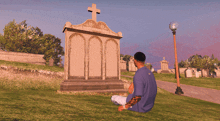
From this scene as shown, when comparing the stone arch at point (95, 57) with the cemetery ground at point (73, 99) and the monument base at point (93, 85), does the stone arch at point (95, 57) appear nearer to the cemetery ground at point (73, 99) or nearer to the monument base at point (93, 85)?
the monument base at point (93, 85)

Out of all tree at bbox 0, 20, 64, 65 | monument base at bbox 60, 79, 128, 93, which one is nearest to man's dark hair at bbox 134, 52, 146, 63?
monument base at bbox 60, 79, 128, 93

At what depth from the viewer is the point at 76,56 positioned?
8.06 m

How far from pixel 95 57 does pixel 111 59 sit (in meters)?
1.19

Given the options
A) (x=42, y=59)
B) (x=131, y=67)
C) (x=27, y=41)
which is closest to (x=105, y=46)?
(x=131, y=67)

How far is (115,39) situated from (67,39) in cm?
334

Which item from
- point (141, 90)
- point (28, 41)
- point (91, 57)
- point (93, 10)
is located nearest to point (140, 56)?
point (141, 90)

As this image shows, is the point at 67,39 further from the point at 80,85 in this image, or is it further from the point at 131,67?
the point at 131,67

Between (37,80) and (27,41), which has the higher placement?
(27,41)

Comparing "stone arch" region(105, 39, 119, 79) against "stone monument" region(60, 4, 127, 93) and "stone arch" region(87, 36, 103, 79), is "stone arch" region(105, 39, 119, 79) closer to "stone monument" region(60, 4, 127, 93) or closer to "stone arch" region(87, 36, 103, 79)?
"stone monument" region(60, 4, 127, 93)

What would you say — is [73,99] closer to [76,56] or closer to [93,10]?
[76,56]

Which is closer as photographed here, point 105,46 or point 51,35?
point 105,46

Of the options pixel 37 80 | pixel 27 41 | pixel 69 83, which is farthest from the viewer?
pixel 27 41

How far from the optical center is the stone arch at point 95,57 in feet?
27.9

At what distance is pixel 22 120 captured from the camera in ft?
8.37
